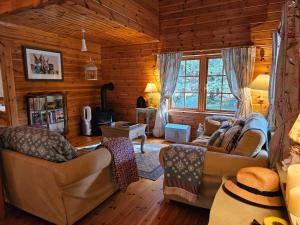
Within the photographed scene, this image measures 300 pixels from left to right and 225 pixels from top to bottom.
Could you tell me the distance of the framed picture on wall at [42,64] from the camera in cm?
399

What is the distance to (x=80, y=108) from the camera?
5.21m

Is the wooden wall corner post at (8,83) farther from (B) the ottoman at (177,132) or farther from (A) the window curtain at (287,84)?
(A) the window curtain at (287,84)

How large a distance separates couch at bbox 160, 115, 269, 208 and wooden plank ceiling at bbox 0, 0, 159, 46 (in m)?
2.66

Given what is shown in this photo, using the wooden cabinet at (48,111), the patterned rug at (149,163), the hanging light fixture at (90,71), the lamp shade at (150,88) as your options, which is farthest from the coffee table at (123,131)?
the hanging light fixture at (90,71)

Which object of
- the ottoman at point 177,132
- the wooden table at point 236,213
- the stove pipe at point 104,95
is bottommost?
the ottoman at point 177,132

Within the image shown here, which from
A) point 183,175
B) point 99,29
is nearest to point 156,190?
point 183,175

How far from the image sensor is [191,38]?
4.52 m

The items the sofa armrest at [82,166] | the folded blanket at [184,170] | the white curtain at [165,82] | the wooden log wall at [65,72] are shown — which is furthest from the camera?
the white curtain at [165,82]

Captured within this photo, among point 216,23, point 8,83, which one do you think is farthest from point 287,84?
point 8,83

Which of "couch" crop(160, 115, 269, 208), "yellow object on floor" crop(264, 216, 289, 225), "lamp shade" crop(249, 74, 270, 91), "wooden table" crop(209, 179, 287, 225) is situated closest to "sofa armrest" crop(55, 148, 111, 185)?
"couch" crop(160, 115, 269, 208)

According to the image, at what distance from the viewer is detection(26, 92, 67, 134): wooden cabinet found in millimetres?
4008

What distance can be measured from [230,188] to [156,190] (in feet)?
4.83

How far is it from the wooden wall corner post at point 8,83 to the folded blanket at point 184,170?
3.22 metres

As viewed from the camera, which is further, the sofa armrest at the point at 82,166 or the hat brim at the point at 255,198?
the sofa armrest at the point at 82,166
